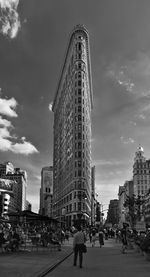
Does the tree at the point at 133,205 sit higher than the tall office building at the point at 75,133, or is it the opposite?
the tall office building at the point at 75,133

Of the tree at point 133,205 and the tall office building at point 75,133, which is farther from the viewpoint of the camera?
the tall office building at point 75,133

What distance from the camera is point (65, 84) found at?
459 ft

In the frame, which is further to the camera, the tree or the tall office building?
the tall office building

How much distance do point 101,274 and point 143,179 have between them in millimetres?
190967

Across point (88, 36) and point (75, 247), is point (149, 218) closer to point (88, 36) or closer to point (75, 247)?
point (88, 36)

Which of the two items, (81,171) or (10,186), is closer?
(81,171)

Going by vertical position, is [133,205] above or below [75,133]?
below

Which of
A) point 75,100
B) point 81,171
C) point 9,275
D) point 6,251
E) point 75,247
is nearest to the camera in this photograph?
point 9,275

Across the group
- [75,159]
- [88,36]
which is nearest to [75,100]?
[75,159]

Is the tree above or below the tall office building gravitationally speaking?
below

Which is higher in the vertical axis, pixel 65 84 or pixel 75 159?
pixel 65 84

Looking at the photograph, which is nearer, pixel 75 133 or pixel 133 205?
pixel 133 205

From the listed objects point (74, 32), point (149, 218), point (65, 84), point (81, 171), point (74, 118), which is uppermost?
point (74, 32)

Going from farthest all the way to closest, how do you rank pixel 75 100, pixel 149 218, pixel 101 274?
pixel 149 218 → pixel 75 100 → pixel 101 274
